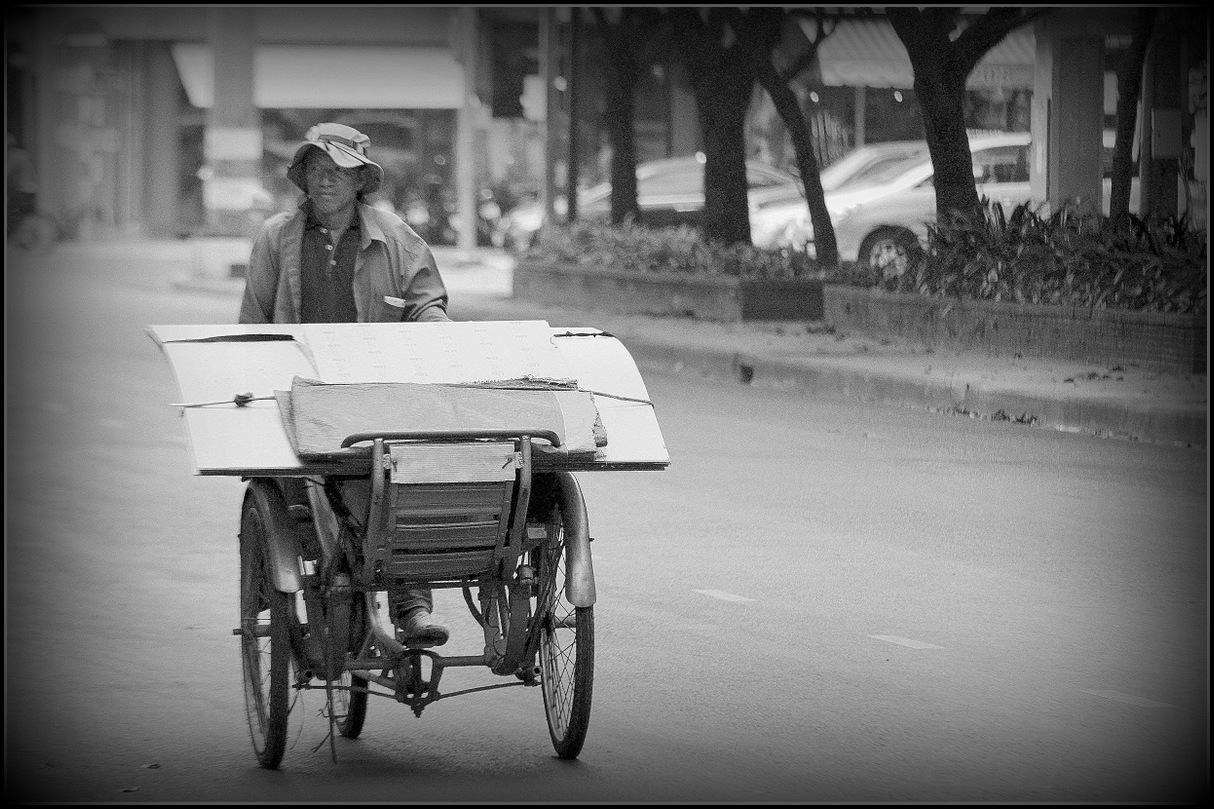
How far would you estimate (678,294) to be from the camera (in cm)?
2027

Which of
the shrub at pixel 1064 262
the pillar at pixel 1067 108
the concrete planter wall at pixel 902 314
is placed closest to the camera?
the concrete planter wall at pixel 902 314

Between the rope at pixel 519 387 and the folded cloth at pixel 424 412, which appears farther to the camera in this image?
the rope at pixel 519 387

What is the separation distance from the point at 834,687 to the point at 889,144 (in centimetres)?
1503

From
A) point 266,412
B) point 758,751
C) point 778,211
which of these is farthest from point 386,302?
point 778,211

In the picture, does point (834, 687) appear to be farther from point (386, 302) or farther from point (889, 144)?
point (889, 144)

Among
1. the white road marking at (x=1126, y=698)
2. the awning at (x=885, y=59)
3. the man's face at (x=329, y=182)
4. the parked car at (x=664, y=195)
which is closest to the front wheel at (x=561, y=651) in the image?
the man's face at (x=329, y=182)

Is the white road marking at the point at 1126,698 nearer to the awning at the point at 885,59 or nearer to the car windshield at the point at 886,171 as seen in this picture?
the awning at the point at 885,59

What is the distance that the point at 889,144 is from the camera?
20516mm

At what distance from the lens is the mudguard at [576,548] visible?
4.93m

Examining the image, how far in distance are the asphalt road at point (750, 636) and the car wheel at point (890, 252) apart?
583 centimetres

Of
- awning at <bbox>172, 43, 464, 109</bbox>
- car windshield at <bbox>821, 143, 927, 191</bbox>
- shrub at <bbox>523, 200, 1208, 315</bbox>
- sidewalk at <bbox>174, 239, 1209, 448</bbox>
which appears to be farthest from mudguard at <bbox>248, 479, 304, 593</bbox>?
awning at <bbox>172, 43, 464, 109</bbox>

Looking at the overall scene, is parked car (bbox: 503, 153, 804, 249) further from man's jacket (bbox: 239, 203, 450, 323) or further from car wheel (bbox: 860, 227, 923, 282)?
man's jacket (bbox: 239, 203, 450, 323)

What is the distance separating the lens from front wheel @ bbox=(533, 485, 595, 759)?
498 centimetres

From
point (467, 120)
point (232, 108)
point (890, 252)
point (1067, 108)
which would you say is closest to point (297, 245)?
point (1067, 108)
